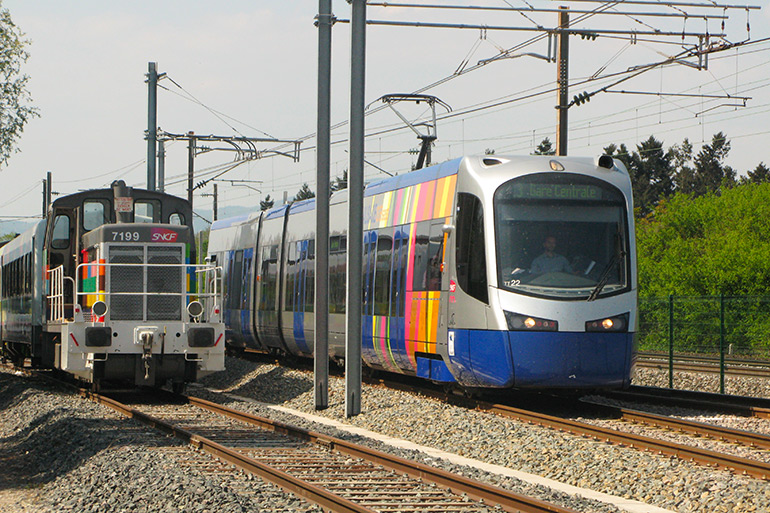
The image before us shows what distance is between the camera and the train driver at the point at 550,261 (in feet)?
45.1

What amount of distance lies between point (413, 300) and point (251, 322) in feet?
33.2

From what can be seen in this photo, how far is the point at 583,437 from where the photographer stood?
11.7 meters

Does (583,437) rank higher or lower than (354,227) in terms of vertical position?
lower

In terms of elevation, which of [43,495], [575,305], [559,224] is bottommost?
[43,495]

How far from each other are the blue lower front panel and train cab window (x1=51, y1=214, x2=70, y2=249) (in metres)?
9.22

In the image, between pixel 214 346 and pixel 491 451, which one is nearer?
pixel 491 451

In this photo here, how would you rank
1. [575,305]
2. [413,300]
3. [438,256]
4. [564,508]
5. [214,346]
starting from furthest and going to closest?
[214,346] → [413,300] → [438,256] → [575,305] → [564,508]

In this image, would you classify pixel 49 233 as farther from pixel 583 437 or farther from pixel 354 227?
pixel 583 437

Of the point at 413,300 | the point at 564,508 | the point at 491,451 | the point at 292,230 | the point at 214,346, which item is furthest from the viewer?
the point at 292,230

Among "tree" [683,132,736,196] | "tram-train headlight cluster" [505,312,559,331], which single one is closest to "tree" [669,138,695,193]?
"tree" [683,132,736,196]

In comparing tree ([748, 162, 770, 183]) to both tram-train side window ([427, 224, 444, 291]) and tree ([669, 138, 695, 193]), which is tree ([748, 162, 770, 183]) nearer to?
tree ([669, 138, 695, 193])

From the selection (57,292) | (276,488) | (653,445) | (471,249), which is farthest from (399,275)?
(276,488)

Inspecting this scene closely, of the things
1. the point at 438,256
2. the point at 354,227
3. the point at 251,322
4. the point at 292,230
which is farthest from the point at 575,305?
the point at 251,322

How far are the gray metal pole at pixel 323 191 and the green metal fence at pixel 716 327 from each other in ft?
23.8
